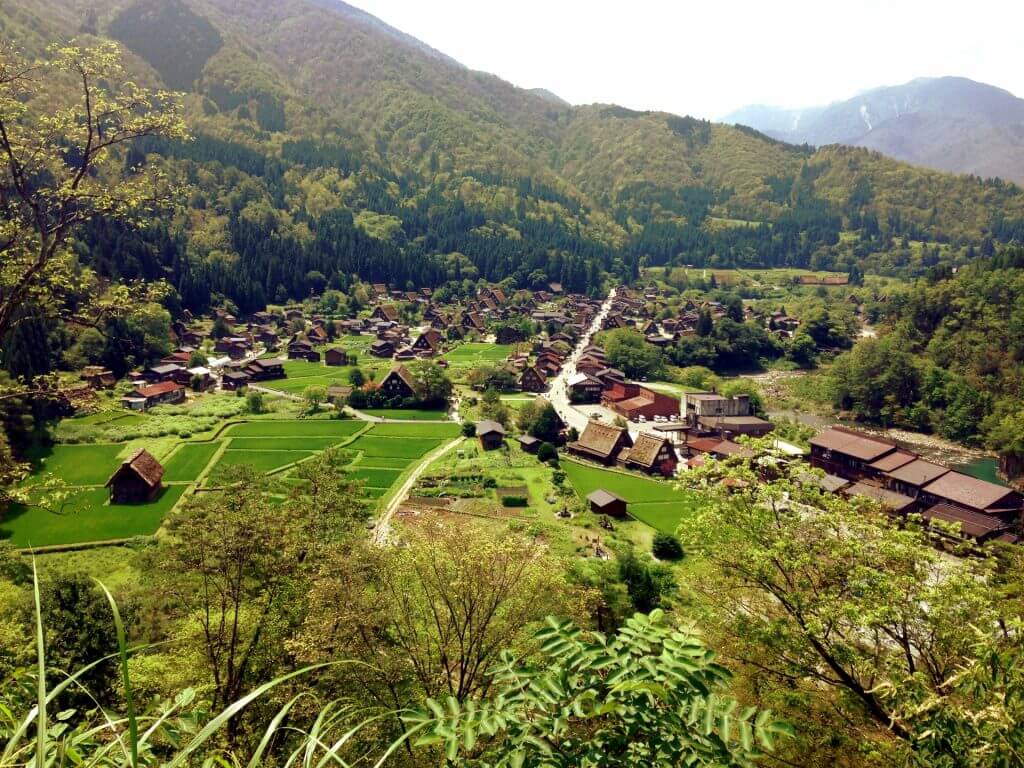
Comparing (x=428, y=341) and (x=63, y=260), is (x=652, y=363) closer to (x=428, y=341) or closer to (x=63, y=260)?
(x=428, y=341)

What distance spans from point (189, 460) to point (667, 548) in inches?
1183

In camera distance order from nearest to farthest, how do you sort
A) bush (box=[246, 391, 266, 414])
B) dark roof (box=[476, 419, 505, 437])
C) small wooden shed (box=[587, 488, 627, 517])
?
small wooden shed (box=[587, 488, 627, 517]) → dark roof (box=[476, 419, 505, 437]) → bush (box=[246, 391, 266, 414])

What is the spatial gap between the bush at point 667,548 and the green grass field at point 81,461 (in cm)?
3111

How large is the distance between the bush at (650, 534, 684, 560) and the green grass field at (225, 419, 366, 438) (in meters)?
25.7

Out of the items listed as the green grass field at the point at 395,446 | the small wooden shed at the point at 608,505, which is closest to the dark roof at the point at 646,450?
the small wooden shed at the point at 608,505

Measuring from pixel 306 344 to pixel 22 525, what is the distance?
4467 centimetres

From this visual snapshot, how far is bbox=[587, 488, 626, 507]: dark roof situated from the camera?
3013 centimetres

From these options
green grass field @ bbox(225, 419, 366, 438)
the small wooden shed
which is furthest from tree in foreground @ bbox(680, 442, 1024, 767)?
green grass field @ bbox(225, 419, 366, 438)

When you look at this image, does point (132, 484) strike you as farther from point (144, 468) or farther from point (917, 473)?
point (917, 473)

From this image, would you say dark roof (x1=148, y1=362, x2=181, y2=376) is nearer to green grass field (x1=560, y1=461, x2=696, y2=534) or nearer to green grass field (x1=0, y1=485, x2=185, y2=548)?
green grass field (x1=0, y1=485, x2=185, y2=548)

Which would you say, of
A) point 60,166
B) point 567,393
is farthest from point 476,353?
point 60,166

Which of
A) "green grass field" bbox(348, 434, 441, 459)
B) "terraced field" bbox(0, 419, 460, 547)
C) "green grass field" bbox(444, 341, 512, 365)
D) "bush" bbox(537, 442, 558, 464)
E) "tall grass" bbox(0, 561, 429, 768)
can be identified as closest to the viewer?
"tall grass" bbox(0, 561, 429, 768)

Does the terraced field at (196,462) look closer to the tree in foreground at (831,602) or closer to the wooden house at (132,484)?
the wooden house at (132,484)

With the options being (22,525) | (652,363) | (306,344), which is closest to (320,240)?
(306,344)
